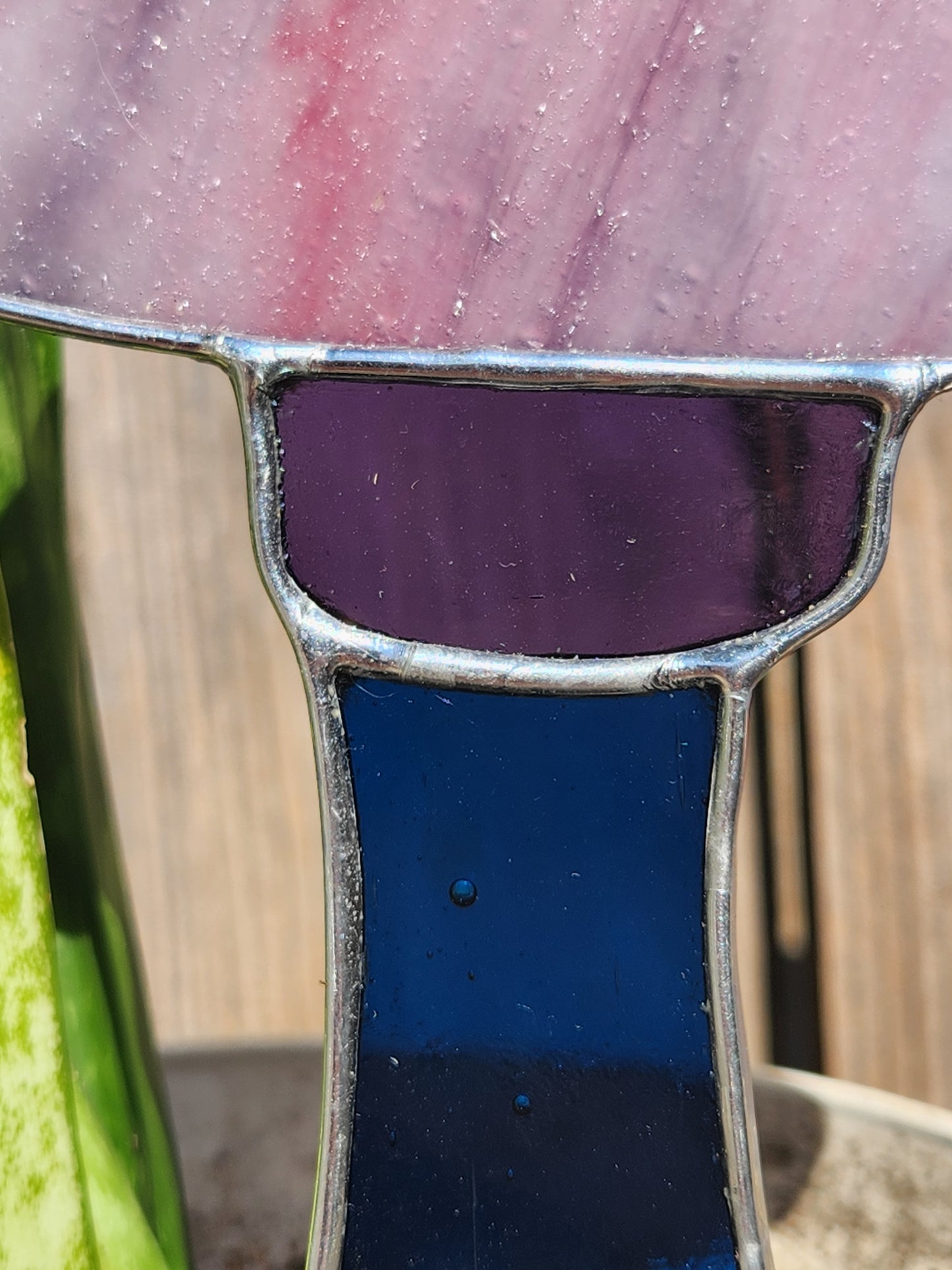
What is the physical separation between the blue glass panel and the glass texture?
7 centimetres

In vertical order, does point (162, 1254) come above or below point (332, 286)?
below

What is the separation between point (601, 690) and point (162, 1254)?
0.17 meters

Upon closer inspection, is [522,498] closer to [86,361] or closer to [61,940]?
[61,940]

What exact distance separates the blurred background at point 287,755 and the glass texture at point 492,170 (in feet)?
1.37

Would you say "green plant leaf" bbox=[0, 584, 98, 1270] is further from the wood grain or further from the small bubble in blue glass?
the wood grain

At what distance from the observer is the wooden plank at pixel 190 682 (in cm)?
63

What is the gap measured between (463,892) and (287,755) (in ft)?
1.35

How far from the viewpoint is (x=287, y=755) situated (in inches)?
25.3

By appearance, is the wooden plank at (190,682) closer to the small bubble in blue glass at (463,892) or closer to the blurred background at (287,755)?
the blurred background at (287,755)

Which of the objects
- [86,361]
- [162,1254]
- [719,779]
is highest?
[86,361]

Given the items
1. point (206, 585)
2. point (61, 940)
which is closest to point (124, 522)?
point (206, 585)

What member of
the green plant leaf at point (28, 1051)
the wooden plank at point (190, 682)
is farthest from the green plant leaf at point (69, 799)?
the wooden plank at point (190, 682)

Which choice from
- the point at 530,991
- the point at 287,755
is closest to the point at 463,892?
the point at 530,991

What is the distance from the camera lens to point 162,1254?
0.29m
